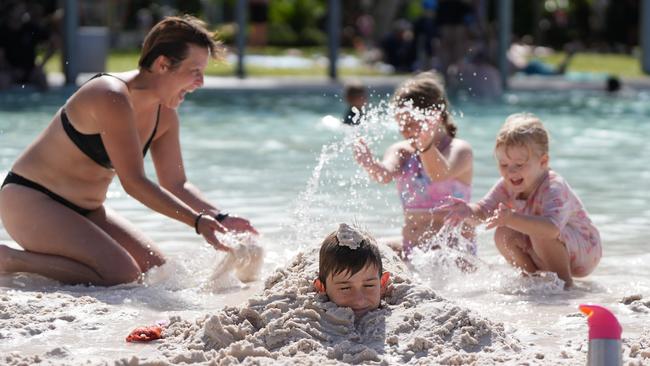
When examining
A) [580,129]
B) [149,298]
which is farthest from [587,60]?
[149,298]

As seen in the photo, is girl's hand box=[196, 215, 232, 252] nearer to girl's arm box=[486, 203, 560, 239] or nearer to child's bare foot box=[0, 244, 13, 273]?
child's bare foot box=[0, 244, 13, 273]

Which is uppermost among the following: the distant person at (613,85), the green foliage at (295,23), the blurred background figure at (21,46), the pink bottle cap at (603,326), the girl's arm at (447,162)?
the pink bottle cap at (603,326)

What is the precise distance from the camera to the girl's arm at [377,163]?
5.98 metres

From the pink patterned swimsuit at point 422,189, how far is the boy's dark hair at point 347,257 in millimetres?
2008

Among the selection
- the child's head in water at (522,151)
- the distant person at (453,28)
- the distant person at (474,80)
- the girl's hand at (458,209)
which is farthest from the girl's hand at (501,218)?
the distant person at (453,28)

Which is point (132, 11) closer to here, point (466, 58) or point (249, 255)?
point (466, 58)

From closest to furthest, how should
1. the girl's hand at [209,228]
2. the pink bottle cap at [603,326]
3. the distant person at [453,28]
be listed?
1. the pink bottle cap at [603,326]
2. the girl's hand at [209,228]
3. the distant person at [453,28]

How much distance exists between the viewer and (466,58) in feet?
60.4

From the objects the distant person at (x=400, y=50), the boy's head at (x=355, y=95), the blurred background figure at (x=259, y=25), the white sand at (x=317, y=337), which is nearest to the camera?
the white sand at (x=317, y=337)

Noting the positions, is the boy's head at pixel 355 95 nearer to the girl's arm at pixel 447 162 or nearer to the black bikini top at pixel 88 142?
the girl's arm at pixel 447 162

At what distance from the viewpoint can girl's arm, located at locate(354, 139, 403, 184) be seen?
19.6 feet

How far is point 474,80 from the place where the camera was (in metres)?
18.2

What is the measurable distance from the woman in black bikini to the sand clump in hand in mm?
1112

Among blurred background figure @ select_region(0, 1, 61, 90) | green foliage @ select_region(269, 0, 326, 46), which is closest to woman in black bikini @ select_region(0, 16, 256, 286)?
blurred background figure @ select_region(0, 1, 61, 90)
